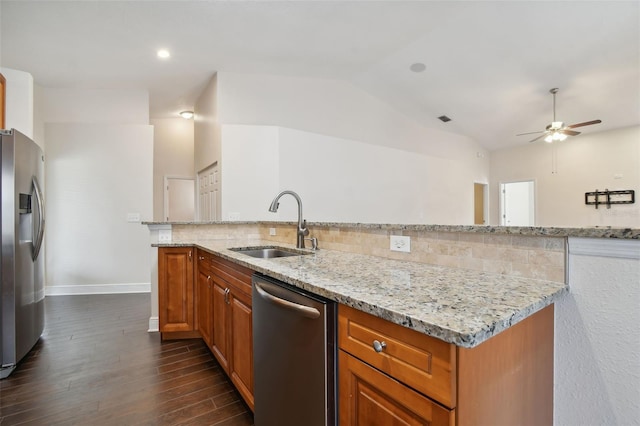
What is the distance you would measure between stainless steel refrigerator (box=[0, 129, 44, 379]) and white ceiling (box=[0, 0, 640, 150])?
5.68 feet

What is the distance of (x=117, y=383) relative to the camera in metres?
1.96

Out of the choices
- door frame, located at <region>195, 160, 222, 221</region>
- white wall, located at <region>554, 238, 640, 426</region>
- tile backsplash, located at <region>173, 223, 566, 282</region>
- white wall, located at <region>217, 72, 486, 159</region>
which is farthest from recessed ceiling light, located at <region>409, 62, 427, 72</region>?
white wall, located at <region>554, 238, 640, 426</region>

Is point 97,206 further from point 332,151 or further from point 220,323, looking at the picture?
point 220,323

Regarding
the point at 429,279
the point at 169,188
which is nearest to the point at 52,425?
the point at 429,279

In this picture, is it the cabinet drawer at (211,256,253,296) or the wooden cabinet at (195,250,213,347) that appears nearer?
the cabinet drawer at (211,256,253,296)

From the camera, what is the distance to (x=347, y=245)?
6.23 ft

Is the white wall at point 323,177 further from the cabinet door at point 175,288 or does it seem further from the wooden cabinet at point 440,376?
the wooden cabinet at point 440,376

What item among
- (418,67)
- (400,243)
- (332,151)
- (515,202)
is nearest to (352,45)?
(418,67)

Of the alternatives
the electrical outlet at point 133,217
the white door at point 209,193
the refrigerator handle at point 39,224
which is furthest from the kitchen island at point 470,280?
the electrical outlet at point 133,217

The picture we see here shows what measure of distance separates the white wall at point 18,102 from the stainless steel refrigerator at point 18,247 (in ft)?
6.56

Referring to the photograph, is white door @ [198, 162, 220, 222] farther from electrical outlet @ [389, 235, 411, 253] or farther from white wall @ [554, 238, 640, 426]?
white wall @ [554, 238, 640, 426]

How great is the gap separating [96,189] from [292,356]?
4639 millimetres

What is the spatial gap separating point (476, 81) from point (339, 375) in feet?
17.2

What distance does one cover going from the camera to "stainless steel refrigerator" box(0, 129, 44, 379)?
208 centimetres
